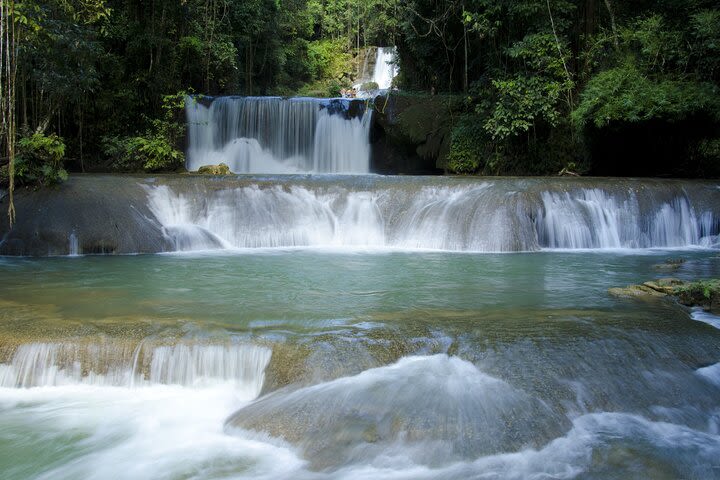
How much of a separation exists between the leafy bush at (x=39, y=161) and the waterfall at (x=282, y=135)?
25.1ft

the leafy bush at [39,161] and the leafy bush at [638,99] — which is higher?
the leafy bush at [638,99]

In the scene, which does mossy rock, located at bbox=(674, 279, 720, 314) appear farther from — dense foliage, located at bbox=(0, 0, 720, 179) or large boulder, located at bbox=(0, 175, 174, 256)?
large boulder, located at bbox=(0, 175, 174, 256)

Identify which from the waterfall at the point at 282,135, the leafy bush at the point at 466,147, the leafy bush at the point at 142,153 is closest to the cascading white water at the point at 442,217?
the leafy bush at the point at 466,147

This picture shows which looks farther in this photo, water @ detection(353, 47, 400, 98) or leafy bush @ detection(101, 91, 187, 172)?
water @ detection(353, 47, 400, 98)

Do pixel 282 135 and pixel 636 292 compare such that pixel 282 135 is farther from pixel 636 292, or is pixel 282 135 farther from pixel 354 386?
pixel 354 386

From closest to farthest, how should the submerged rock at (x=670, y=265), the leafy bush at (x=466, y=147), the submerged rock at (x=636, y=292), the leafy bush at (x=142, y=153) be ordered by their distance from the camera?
the submerged rock at (x=636, y=292) → the submerged rock at (x=670, y=265) → the leafy bush at (x=142, y=153) → the leafy bush at (x=466, y=147)

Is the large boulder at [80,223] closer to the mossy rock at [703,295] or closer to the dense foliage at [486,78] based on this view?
Result: the dense foliage at [486,78]

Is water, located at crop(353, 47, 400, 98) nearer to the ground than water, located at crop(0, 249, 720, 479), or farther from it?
farther from it

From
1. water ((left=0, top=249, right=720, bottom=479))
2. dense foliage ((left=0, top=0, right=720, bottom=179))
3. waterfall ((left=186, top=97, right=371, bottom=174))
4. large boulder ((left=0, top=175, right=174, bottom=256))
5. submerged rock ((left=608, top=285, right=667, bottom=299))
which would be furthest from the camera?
waterfall ((left=186, top=97, right=371, bottom=174))

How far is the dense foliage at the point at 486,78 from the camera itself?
13.3 meters

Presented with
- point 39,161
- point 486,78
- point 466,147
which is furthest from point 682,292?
point 486,78

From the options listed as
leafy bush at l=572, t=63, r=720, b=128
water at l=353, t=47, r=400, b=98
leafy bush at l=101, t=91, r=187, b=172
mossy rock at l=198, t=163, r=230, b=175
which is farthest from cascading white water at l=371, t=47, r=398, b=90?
leafy bush at l=572, t=63, r=720, b=128

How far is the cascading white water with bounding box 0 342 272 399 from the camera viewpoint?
5.20 metres

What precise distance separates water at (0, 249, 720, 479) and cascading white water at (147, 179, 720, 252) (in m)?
4.43
